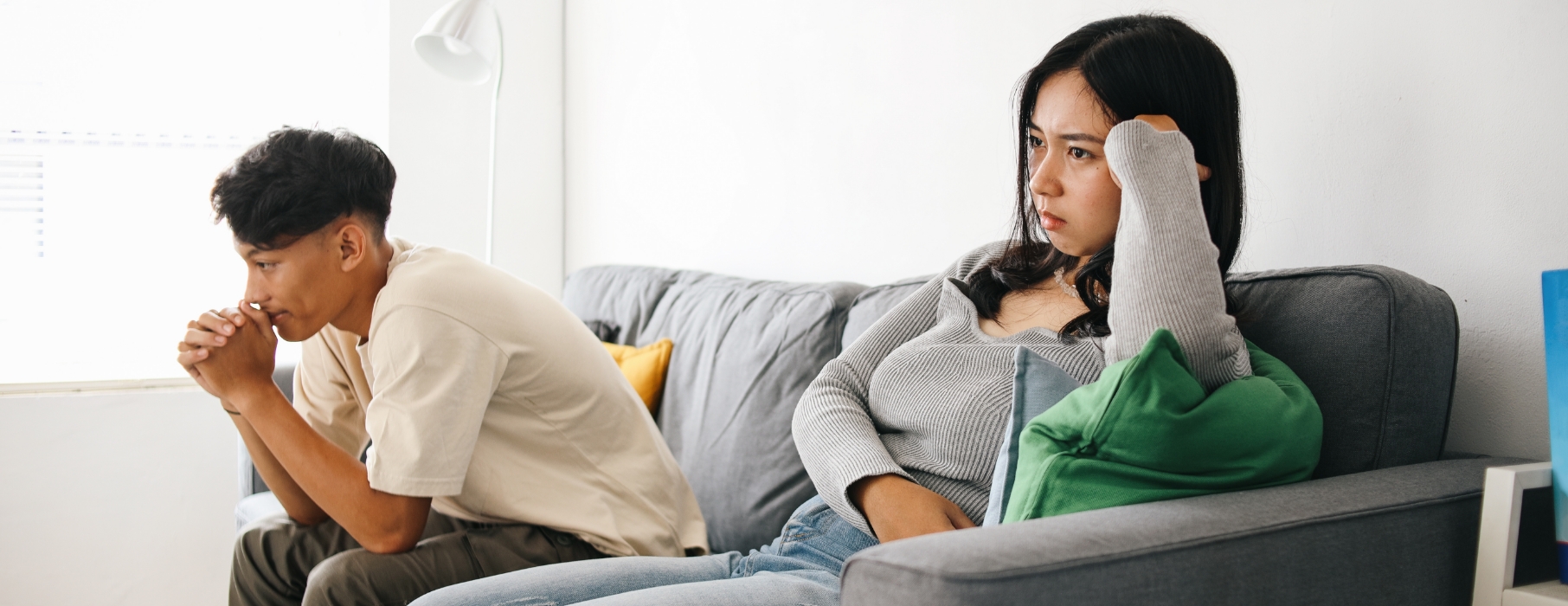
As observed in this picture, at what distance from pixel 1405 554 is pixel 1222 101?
472mm

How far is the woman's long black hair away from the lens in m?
1.01

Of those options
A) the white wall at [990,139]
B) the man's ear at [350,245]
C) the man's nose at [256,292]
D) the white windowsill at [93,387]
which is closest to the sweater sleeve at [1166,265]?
the white wall at [990,139]

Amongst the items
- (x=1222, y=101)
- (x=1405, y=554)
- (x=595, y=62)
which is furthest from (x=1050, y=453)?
(x=595, y=62)

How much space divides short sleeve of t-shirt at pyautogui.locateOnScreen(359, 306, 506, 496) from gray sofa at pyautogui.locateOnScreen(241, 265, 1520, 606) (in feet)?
1.65

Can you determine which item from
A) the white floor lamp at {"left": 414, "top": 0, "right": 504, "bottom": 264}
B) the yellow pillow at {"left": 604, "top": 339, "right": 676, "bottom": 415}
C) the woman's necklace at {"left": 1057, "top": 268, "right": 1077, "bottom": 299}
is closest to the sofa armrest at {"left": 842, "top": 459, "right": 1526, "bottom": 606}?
the woman's necklace at {"left": 1057, "top": 268, "right": 1077, "bottom": 299}

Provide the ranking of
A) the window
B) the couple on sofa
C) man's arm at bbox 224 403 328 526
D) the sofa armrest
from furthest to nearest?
the window, man's arm at bbox 224 403 328 526, the couple on sofa, the sofa armrest

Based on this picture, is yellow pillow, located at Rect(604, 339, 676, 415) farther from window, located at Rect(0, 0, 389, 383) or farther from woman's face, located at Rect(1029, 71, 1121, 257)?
window, located at Rect(0, 0, 389, 383)

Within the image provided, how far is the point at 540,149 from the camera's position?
3.33 meters

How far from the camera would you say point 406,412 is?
118 centimetres

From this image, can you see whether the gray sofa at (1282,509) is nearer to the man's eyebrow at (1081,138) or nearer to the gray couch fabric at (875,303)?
the gray couch fabric at (875,303)

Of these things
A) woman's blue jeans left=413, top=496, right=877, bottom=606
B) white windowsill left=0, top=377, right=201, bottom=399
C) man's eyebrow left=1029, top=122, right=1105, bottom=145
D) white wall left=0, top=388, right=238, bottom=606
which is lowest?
white wall left=0, top=388, right=238, bottom=606

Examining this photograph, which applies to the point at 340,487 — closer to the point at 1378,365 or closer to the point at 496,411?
the point at 496,411

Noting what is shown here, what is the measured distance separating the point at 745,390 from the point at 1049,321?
0.63 metres

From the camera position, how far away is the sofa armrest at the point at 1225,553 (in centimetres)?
64
